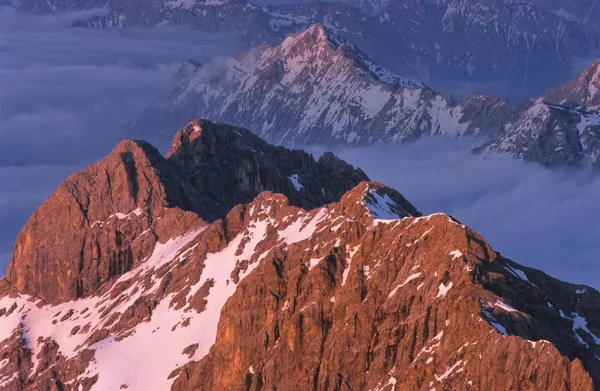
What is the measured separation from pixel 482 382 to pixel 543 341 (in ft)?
27.6

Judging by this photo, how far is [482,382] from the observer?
199000 mm

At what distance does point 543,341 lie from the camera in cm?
19600

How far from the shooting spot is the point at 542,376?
194500mm

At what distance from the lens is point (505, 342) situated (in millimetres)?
199125

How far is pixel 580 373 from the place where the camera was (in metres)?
192

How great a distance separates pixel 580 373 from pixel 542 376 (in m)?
4.33

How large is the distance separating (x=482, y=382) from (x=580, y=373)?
11850 millimetres

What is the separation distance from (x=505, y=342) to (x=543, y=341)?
16.0ft

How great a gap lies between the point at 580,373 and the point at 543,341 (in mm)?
5866

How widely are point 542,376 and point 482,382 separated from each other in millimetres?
7547
